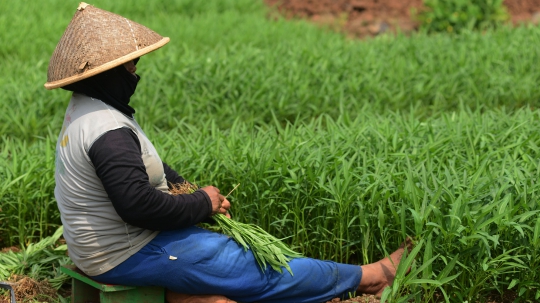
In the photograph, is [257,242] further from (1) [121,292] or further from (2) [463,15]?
(2) [463,15]

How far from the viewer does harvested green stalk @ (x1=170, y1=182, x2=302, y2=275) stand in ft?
10.1

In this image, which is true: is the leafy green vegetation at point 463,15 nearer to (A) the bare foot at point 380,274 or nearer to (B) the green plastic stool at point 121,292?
(A) the bare foot at point 380,274

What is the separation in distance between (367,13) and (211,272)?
23.5 feet

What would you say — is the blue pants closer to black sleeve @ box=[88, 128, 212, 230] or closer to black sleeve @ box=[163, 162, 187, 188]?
black sleeve @ box=[88, 128, 212, 230]

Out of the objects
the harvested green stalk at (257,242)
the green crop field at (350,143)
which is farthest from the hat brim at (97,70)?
the green crop field at (350,143)

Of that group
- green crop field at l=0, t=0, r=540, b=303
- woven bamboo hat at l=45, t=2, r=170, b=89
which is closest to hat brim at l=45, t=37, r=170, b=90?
woven bamboo hat at l=45, t=2, r=170, b=89

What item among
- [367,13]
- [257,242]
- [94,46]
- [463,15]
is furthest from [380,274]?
[367,13]

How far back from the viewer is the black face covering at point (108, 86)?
2.91 meters

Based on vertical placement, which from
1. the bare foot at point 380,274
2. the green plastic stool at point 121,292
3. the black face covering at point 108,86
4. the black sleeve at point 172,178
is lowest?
the bare foot at point 380,274

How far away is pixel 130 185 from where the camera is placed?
8.95ft

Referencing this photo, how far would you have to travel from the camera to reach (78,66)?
2.81m

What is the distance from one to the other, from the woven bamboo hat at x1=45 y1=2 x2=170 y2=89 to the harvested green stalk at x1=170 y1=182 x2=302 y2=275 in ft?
1.99

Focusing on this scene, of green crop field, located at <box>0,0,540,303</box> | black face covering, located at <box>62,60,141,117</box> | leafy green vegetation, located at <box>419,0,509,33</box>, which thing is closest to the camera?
black face covering, located at <box>62,60,141,117</box>

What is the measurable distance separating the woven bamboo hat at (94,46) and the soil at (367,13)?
646 cm
